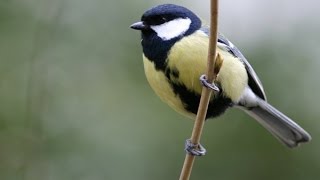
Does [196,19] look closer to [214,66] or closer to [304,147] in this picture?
[214,66]

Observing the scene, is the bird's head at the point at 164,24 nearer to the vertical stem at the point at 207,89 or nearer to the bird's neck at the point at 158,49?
the bird's neck at the point at 158,49

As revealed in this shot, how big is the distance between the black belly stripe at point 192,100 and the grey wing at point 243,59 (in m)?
0.16

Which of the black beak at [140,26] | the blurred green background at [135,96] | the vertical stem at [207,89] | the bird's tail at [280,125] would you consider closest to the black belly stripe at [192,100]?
the black beak at [140,26]

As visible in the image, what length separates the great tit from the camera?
166 centimetres

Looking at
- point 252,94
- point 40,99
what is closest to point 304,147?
point 252,94

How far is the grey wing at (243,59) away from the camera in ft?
6.04

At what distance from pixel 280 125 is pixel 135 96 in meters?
0.82

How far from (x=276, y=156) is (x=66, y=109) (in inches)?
34.6

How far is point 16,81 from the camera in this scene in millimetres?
2438

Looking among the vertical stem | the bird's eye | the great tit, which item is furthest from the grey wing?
the vertical stem

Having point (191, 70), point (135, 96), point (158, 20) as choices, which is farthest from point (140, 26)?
point (135, 96)

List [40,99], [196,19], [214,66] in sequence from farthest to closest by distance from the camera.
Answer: [196,19]
[40,99]
[214,66]

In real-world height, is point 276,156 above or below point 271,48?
below

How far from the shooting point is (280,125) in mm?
2102
